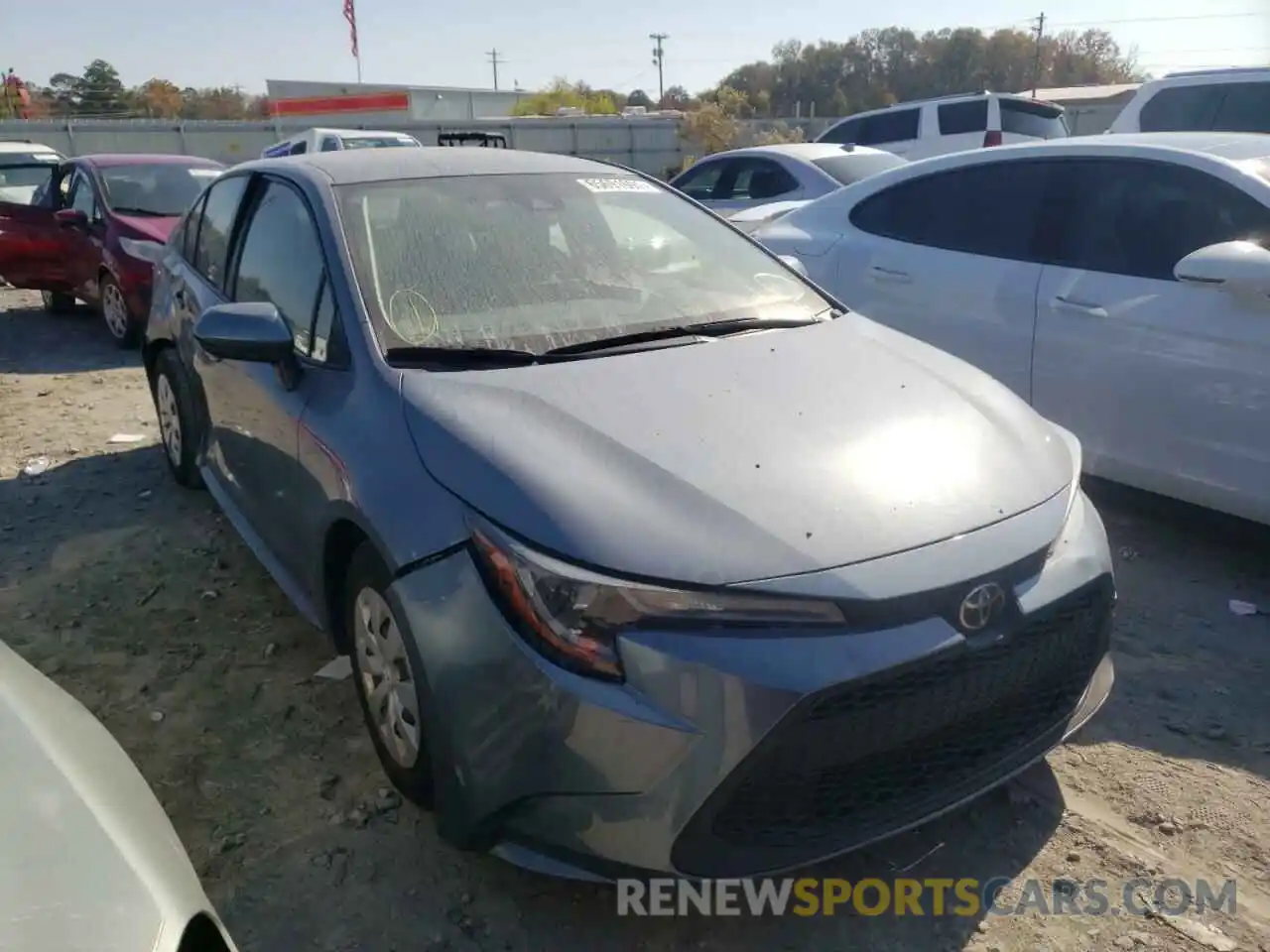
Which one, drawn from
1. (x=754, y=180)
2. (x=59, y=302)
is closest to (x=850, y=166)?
(x=754, y=180)

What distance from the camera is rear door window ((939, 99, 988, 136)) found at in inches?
562

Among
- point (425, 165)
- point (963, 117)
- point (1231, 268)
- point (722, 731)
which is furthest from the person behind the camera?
point (963, 117)

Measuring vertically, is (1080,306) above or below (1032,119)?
below

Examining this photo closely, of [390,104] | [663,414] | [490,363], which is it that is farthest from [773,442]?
[390,104]

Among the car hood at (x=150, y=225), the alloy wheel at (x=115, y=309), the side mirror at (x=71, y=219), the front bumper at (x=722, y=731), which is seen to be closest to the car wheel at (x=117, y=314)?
the alloy wheel at (x=115, y=309)

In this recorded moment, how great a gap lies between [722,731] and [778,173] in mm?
8162

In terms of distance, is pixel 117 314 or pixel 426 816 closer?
pixel 426 816

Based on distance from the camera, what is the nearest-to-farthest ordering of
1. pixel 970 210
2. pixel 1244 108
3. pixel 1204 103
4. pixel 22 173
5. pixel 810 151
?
pixel 970 210, pixel 1244 108, pixel 1204 103, pixel 810 151, pixel 22 173

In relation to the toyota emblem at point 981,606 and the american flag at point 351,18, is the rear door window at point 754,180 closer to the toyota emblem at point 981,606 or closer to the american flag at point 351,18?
the toyota emblem at point 981,606

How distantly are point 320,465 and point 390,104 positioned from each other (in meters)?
49.8

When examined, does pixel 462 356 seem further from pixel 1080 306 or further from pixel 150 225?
pixel 150 225

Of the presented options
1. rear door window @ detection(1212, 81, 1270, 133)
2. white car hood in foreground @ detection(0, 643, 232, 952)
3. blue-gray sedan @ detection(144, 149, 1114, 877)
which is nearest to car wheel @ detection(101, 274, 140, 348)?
blue-gray sedan @ detection(144, 149, 1114, 877)

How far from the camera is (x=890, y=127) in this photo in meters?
15.1

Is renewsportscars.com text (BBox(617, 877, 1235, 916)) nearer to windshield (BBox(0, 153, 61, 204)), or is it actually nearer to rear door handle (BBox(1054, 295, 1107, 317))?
rear door handle (BBox(1054, 295, 1107, 317))
